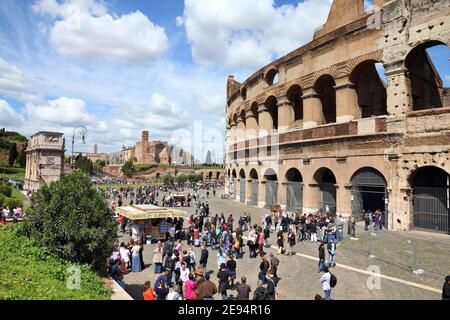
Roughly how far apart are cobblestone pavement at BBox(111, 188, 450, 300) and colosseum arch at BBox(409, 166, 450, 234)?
2.95 ft

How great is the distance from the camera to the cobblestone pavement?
10852 millimetres

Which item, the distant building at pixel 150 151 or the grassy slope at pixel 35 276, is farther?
the distant building at pixel 150 151

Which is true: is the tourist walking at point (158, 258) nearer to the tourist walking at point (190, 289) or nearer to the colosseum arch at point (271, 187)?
the tourist walking at point (190, 289)

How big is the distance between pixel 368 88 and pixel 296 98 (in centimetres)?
828

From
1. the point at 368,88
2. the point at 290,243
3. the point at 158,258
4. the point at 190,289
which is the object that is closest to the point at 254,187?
the point at 368,88

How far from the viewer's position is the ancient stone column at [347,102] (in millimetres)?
22625

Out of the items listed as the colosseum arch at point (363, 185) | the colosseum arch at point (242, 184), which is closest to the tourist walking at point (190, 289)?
the colosseum arch at point (363, 185)

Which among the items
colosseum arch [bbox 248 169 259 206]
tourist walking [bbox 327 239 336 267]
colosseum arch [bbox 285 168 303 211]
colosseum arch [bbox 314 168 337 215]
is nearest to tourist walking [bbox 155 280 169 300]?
tourist walking [bbox 327 239 336 267]

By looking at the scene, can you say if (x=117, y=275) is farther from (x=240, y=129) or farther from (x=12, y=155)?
(x=12, y=155)

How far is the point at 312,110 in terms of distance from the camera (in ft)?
83.6

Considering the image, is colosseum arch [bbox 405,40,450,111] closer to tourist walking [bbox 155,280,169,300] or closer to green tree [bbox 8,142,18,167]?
tourist walking [bbox 155,280,169,300]

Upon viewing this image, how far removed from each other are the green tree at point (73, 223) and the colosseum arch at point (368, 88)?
19.1 meters
